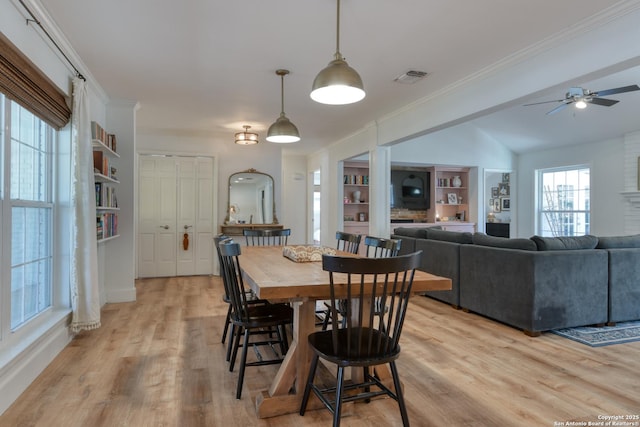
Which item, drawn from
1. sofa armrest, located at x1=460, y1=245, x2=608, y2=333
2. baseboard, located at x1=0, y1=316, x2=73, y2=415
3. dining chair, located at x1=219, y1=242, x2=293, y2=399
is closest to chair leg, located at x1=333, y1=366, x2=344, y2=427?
dining chair, located at x1=219, y1=242, x2=293, y2=399

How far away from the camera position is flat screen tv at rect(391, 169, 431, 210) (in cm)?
823

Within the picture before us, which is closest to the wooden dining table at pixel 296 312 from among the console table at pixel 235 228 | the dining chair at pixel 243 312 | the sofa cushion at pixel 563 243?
the dining chair at pixel 243 312

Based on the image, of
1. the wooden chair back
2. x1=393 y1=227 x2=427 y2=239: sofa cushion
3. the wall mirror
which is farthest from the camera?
the wall mirror

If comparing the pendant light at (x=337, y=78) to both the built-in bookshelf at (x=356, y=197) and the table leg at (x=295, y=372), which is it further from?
the built-in bookshelf at (x=356, y=197)

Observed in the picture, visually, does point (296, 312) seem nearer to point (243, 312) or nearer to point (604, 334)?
point (243, 312)

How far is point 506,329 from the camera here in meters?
3.54

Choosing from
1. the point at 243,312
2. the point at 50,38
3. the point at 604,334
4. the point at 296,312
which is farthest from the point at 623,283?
the point at 50,38

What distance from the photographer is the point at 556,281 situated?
3.36 m

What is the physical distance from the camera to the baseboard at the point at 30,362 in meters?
2.12

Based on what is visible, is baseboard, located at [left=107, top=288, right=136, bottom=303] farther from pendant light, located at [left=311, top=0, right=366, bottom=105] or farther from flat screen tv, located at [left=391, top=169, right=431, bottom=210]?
flat screen tv, located at [left=391, top=169, right=431, bottom=210]

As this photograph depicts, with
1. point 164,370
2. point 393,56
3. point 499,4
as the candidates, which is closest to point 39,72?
point 164,370

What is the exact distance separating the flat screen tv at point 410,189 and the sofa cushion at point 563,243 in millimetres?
4736

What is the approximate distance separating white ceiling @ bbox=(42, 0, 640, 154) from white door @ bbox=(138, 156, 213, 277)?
1.54 m

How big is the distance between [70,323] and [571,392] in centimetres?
366
